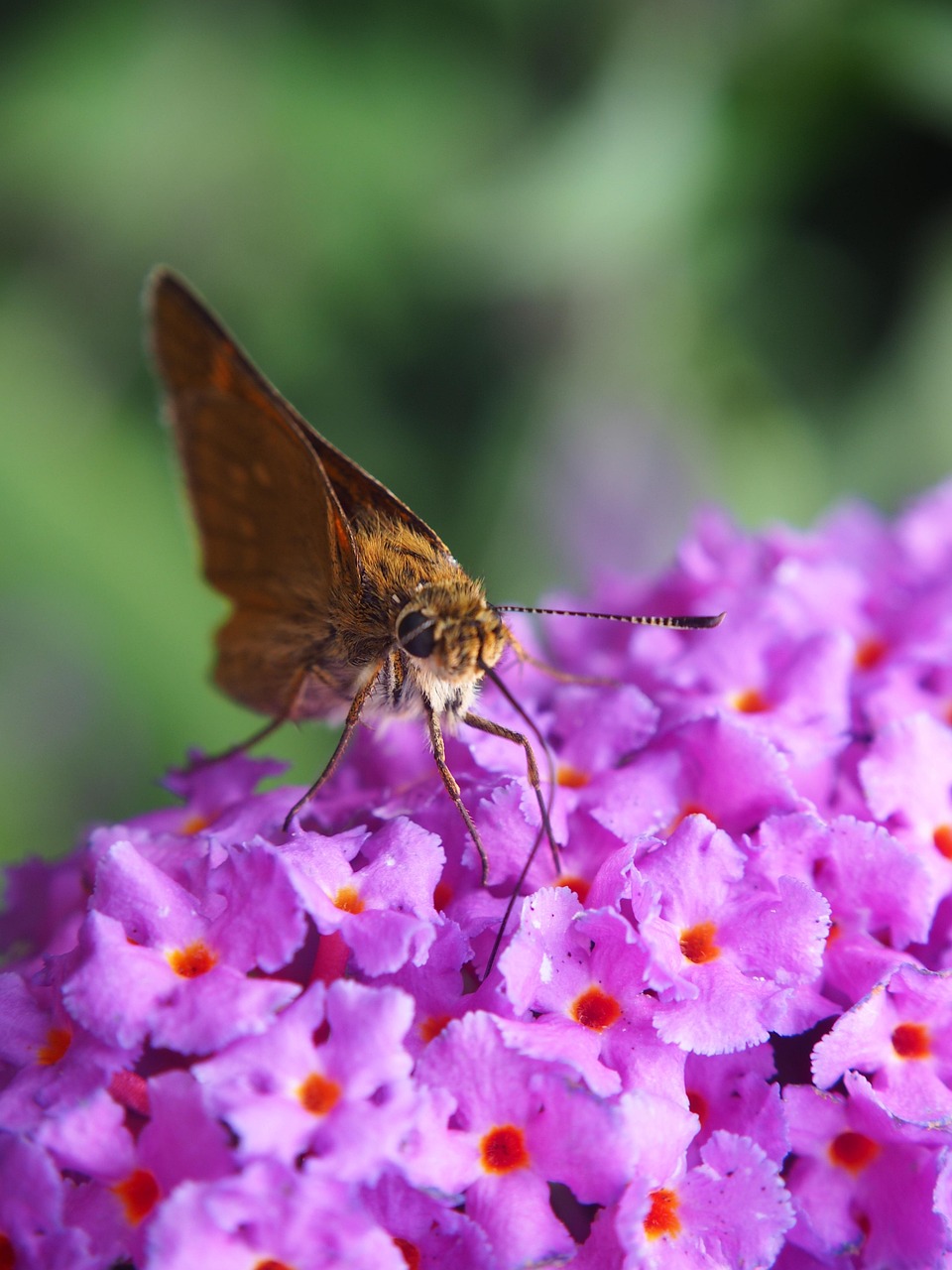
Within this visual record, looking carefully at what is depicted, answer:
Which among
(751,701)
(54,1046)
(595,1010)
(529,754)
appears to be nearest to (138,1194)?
(54,1046)

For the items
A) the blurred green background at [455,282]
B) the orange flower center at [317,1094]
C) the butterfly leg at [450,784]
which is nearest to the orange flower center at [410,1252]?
the orange flower center at [317,1094]

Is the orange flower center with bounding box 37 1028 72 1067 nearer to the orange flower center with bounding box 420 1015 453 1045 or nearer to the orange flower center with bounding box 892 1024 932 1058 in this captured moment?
the orange flower center with bounding box 420 1015 453 1045

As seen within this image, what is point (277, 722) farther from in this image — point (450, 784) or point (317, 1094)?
point (317, 1094)

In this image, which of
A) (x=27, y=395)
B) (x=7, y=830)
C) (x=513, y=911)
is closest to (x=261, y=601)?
(x=513, y=911)

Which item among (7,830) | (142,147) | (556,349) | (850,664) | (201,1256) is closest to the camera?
(201,1256)

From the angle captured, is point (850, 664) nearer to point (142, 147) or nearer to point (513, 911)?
point (513, 911)

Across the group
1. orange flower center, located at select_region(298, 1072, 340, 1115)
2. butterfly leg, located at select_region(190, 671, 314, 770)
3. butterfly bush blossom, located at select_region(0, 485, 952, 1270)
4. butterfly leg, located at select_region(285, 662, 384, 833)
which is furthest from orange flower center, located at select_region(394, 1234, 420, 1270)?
butterfly leg, located at select_region(190, 671, 314, 770)
